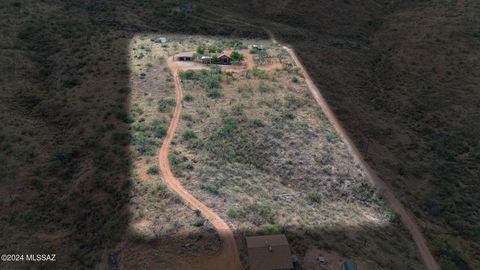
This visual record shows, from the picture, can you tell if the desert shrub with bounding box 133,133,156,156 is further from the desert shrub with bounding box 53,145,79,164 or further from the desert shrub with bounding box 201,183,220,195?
the desert shrub with bounding box 201,183,220,195

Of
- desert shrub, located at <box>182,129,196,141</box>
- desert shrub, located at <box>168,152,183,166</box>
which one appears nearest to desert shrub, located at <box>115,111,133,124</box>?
desert shrub, located at <box>182,129,196,141</box>

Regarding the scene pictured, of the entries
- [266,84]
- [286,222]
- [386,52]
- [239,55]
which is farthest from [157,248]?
[386,52]

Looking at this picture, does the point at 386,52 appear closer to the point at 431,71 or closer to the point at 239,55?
the point at 431,71

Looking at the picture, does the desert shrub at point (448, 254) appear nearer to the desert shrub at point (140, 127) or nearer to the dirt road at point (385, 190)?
the dirt road at point (385, 190)

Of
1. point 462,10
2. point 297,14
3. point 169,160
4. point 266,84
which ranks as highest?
point 462,10

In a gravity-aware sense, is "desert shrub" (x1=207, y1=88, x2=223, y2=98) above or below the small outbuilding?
below

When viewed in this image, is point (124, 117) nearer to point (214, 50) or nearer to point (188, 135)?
point (188, 135)
